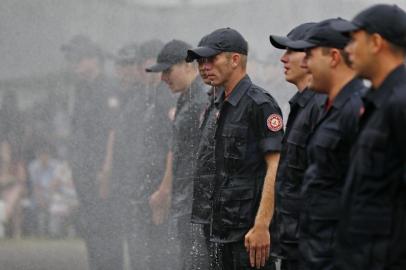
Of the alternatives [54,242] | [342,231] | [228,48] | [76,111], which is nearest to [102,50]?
[76,111]

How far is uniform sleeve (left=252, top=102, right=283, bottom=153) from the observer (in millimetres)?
5391

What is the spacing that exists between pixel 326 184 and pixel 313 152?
0.50 ft

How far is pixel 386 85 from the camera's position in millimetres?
3604

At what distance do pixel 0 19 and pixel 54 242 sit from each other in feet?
7.93

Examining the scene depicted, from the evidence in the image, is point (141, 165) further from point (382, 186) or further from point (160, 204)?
point (382, 186)

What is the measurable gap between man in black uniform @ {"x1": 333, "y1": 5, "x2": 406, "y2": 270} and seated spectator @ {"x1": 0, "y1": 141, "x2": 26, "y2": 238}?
7068 mm

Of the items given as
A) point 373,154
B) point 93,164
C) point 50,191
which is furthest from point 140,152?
point 373,154

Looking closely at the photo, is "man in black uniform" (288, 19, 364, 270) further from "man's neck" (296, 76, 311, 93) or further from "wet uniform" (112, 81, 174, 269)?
"wet uniform" (112, 81, 174, 269)

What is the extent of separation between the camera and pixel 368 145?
357 centimetres

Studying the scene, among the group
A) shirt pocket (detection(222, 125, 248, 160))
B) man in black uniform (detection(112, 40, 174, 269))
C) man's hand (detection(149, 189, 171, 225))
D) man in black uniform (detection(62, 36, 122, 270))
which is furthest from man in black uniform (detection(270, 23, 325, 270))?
man in black uniform (detection(62, 36, 122, 270))

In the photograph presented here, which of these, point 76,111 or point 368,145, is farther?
point 76,111

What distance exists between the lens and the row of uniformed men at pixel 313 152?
353cm

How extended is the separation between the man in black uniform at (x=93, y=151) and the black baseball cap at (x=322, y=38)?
15.2ft

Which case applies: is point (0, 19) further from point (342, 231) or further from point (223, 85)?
point (342, 231)
